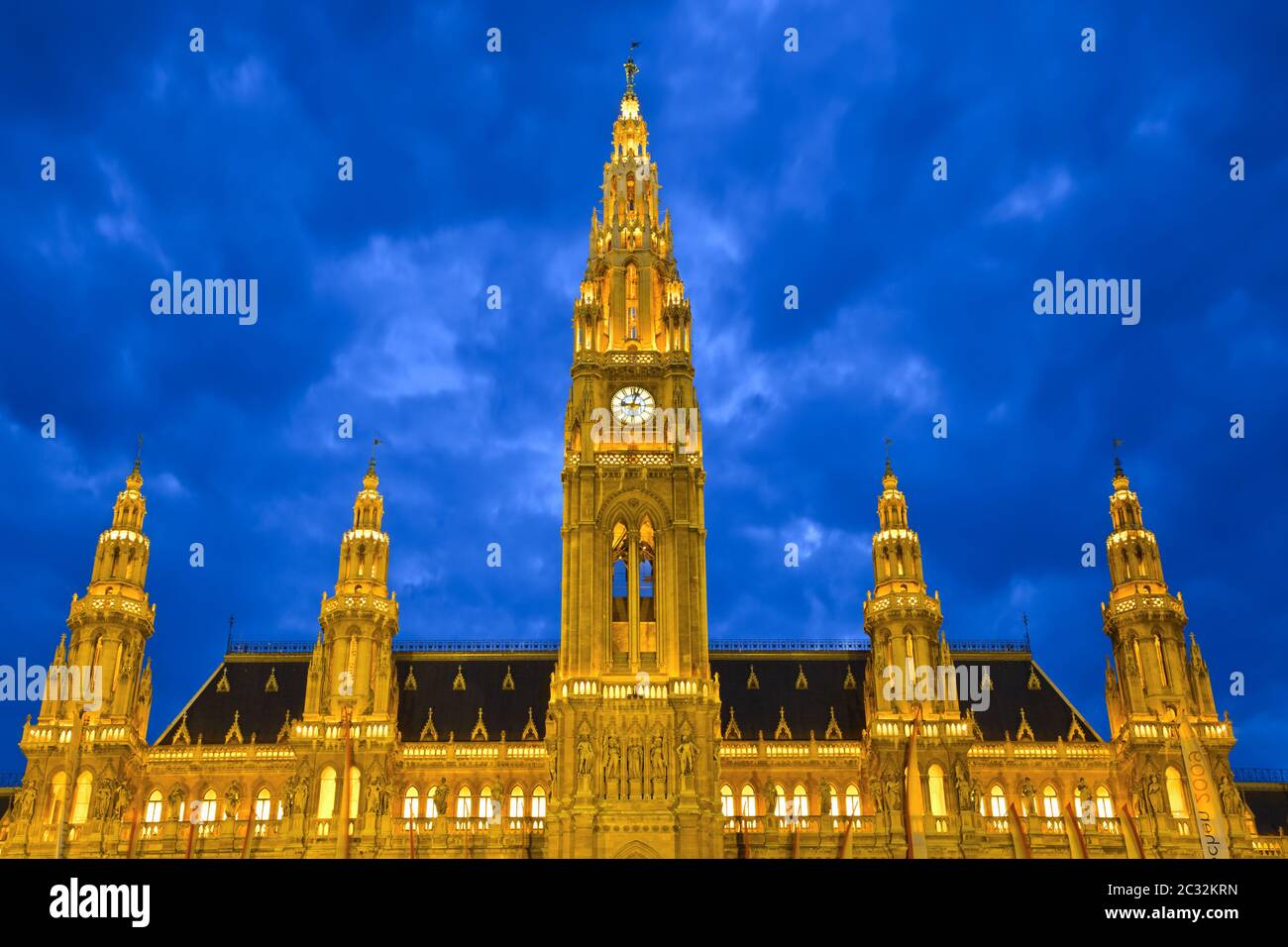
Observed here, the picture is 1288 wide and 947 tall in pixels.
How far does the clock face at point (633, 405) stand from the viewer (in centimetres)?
7725

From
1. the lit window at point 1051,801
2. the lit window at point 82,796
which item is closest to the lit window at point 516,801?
the lit window at point 82,796

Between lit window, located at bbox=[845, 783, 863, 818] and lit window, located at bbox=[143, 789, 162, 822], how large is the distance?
4262cm

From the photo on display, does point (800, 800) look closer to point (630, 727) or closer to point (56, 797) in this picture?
point (630, 727)

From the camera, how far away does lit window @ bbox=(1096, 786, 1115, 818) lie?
2975 inches

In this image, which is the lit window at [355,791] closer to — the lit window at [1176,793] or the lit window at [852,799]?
the lit window at [852,799]

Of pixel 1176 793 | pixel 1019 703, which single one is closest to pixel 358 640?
pixel 1019 703

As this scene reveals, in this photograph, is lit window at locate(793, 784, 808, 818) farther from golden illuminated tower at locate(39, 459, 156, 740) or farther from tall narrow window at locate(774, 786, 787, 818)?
golden illuminated tower at locate(39, 459, 156, 740)

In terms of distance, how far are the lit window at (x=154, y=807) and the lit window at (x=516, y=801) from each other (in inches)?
863

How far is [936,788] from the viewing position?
234 ft

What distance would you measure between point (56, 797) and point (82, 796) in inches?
54.4

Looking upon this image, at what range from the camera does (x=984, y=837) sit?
231ft
